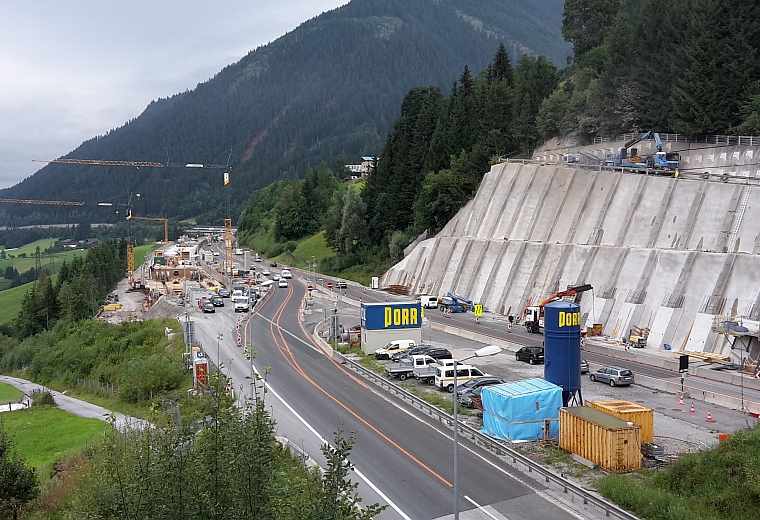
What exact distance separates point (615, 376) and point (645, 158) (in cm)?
3241

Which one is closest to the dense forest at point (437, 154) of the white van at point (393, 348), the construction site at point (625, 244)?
the construction site at point (625, 244)

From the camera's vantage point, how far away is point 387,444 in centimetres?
2761

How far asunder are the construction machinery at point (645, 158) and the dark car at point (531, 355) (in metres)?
24.5

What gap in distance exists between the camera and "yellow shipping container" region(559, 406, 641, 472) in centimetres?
2327

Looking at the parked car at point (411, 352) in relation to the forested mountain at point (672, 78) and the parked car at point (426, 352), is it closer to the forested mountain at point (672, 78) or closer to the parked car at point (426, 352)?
the parked car at point (426, 352)

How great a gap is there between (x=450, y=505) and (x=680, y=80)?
51.6 metres

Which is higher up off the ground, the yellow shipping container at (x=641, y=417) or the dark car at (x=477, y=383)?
the yellow shipping container at (x=641, y=417)

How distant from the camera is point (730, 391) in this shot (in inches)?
1334

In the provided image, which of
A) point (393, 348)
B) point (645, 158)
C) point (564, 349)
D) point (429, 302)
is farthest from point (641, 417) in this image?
point (429, 302)

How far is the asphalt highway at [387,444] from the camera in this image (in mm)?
21548

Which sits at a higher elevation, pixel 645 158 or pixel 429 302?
pixel 645 158

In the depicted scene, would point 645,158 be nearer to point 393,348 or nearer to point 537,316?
point 537,316

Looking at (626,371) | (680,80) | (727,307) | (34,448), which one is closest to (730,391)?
(626,371)

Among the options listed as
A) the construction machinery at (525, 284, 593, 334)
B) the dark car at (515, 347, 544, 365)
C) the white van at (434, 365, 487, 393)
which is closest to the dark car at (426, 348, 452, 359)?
the dark car at (515, 347, 544, 365)
